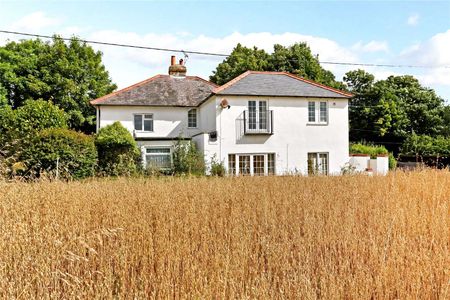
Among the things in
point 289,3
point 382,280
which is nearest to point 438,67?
point 289,3

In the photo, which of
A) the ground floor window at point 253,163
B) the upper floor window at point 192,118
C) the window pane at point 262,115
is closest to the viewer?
the ground floor window at point 253,163

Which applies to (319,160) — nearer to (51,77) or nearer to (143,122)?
(143,122)

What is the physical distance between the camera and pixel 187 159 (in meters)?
19.1

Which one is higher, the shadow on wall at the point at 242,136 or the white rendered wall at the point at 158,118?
the white rendered wall at the point at 158,118

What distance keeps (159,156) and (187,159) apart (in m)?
3.38

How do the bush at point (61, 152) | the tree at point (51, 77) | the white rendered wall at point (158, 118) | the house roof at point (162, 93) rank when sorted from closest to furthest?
the bush at point (61, 152)
the white rendered wall at point (158, 118)
the house roof at point (162, 93)
the tree at point (51, 77)

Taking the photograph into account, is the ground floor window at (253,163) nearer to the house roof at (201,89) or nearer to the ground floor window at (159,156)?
the house roof at (201,89)

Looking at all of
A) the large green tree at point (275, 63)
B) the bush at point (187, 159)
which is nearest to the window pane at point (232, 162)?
the bush at point (187, 159)

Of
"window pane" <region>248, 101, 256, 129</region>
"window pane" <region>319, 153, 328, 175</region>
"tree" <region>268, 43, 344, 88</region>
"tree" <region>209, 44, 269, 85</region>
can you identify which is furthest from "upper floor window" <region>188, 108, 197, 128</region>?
"tree" <region>268, 43, 344, 88</region>

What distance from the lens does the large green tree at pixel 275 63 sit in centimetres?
3422

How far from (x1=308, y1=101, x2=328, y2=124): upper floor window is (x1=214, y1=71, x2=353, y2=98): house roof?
0.61 meters

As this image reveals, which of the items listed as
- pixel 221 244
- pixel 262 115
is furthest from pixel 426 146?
pixel 221 244

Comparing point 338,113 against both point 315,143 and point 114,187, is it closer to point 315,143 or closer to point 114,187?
point 315,143

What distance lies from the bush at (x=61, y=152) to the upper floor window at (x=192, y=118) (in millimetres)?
9055
